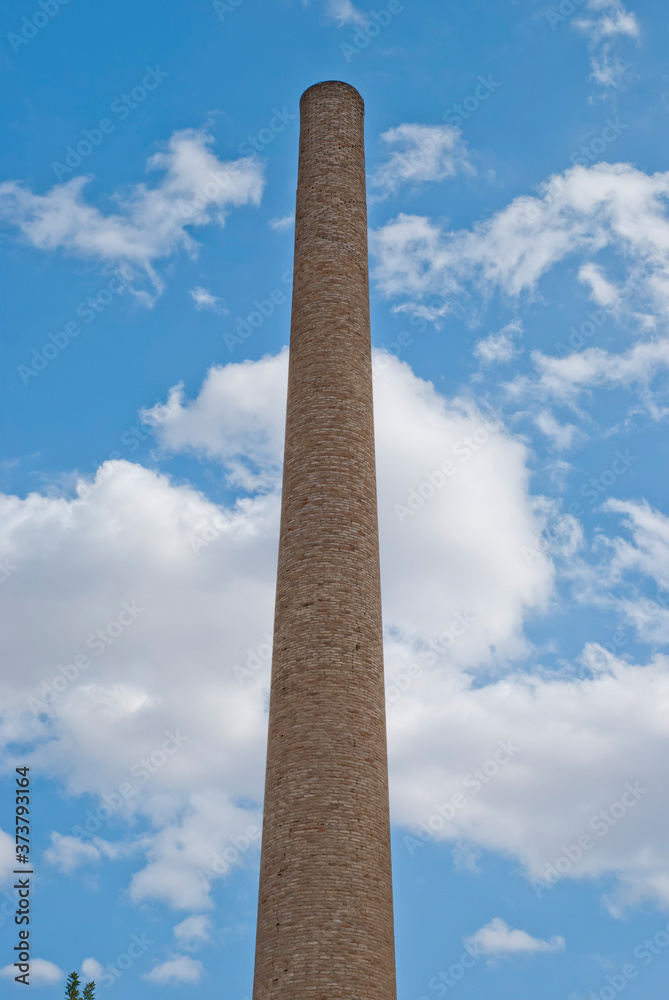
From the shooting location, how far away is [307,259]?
21359mm

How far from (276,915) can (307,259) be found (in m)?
12.0

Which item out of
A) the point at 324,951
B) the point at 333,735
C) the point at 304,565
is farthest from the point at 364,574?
the point at 324,951

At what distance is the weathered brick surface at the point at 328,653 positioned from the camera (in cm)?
1586

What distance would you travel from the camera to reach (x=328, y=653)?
17562 millimetres

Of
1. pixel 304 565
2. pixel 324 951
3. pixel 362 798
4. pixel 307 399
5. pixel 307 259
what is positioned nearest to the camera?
pixel 324 951

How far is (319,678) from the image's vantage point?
17.4m

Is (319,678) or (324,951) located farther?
(319,678)

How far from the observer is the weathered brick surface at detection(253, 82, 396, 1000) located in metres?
15.9

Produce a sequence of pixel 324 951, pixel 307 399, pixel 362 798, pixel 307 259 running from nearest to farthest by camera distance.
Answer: pixel 324 951, pixel 362 798, pixel 307 399, pixel 307 259

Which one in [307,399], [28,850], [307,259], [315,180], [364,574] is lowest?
[28,850]

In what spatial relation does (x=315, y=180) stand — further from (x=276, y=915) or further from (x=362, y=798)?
(x=276, y=915)

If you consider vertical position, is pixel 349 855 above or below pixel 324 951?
above

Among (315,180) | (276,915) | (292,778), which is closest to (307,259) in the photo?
(315,180)

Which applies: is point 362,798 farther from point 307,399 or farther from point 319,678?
point 307,399
